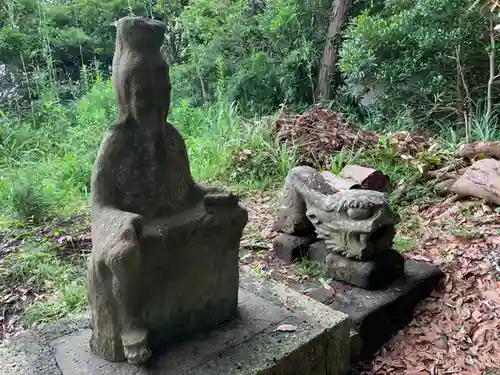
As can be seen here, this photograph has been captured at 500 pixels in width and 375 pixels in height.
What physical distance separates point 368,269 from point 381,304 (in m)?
0.22

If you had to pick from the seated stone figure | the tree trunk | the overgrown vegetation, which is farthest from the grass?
the tree trunk

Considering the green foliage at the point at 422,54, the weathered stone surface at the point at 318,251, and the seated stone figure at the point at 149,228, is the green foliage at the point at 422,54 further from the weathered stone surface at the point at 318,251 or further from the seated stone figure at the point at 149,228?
the seated stone figure at the point at 149,228

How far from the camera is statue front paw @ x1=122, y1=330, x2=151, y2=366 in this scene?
70.7 inches

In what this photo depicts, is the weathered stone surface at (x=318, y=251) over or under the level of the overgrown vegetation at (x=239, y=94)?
under

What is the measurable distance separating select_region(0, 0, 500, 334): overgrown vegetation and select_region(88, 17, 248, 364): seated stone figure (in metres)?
1.29

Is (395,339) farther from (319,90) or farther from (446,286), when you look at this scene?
(319,90)

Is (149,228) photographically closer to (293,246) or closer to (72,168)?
(293,246)

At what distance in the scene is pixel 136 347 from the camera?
1798 mm

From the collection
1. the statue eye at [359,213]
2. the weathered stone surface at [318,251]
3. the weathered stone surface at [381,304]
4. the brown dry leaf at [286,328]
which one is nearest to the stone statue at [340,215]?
the statue eye at [359,213]

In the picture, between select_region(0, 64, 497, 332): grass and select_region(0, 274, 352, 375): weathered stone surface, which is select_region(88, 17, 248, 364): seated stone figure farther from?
select_region(0, 64, 497, 332): grass

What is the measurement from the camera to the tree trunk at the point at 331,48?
6.55 metres

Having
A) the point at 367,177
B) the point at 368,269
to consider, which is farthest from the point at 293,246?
the point at 367,177

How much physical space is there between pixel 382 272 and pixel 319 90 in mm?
4456

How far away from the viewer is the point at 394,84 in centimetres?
577
